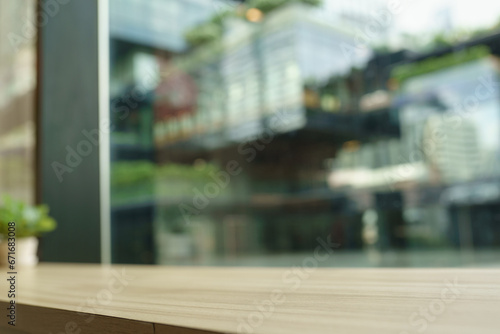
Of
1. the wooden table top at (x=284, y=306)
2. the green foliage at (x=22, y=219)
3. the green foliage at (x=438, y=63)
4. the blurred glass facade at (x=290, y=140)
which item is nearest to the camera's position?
the wooden table top at (x=284, y=306)

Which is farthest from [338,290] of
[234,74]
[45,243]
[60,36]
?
[234,74]

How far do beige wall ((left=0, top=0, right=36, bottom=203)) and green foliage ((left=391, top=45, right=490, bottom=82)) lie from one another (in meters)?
2.45

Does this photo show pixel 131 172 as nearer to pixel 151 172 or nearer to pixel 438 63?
pixel 151 172

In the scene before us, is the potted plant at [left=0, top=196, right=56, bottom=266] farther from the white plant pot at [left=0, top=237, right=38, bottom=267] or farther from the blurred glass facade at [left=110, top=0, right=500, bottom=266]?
the blurred glass facade at [left=110, top=0, right=500, bottom=266]

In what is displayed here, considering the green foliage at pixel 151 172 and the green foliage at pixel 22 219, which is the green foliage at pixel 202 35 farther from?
the green foliage at pixel 22 219

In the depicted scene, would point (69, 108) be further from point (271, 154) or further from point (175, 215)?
point (271, 154)

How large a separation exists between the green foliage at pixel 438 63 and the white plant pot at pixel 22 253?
8.69ft

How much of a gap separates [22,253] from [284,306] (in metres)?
2.09

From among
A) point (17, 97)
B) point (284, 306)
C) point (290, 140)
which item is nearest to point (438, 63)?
point (290, 140)

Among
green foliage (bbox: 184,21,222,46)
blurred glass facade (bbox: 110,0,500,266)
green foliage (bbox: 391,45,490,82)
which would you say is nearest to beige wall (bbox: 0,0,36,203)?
blurred glass facade (bbox: 110,0,500,266)

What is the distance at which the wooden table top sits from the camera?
22.5 inches

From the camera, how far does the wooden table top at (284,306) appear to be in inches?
22.5

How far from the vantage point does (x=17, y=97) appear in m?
3.32

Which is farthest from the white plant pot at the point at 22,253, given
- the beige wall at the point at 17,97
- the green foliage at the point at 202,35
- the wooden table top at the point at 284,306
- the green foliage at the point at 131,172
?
the green foliage at the point at 202,35
